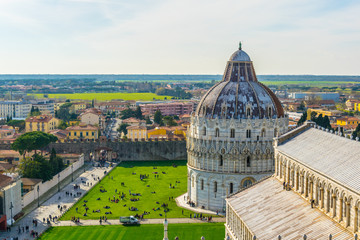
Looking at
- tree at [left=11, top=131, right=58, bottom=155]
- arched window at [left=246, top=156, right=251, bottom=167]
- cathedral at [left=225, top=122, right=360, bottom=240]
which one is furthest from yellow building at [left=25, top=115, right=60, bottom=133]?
cathedral at [left=225, top=122, right=360, bottom=240]

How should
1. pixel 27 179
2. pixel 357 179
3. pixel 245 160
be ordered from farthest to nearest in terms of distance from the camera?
pixel 27 179
pixel 245 160
pixel 357 179

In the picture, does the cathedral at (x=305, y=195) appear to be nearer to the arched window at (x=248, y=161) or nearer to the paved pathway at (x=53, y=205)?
the arched window at (x=248, y=161)

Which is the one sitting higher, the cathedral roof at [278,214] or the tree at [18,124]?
the cathedral roof at [278,214]

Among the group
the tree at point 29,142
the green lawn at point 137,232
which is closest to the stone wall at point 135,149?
the tree at point 29,142

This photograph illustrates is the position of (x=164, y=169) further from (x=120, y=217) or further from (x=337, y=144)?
(x=337, y=144)

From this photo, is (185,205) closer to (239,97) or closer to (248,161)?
(248,161)

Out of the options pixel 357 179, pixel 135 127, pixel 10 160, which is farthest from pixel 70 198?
pixel 135 127

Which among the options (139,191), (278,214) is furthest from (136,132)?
(278,214)
